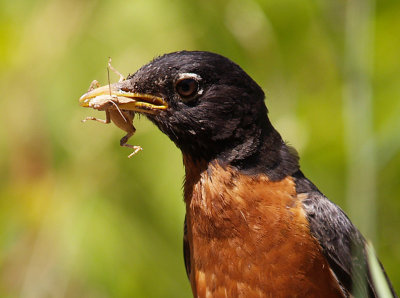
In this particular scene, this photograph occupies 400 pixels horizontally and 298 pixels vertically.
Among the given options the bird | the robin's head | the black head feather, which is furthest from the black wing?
the robin's head

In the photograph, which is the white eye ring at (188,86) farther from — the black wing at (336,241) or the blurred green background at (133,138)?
the blurred green background at (133,138)

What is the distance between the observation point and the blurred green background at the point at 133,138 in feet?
18.1

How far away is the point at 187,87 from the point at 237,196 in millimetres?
639

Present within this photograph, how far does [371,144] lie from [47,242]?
3031 mm

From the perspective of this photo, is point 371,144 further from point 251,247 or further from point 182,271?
point 182,271

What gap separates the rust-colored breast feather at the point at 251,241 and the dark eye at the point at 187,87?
40cm

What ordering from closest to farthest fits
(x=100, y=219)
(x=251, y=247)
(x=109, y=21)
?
(x=251, y=247) → (x=100, y=219) → (x=109, y=21)

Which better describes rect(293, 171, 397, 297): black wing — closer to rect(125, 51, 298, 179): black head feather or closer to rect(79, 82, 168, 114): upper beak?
rect(125, 51, 298, 179): black head feather

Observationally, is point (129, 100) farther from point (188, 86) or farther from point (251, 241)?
point (251, 241)

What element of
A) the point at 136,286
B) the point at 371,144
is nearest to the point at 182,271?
the point at 136,286

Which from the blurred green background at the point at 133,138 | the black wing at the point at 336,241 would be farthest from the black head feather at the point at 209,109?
the blurred green background at the point at 133,138

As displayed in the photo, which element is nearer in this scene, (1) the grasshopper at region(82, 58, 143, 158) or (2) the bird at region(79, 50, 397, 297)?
(2) the bird at region(79, 50, 397, 297)

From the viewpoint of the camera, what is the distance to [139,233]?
18.7 ft

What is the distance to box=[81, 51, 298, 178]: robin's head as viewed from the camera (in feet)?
13.9
